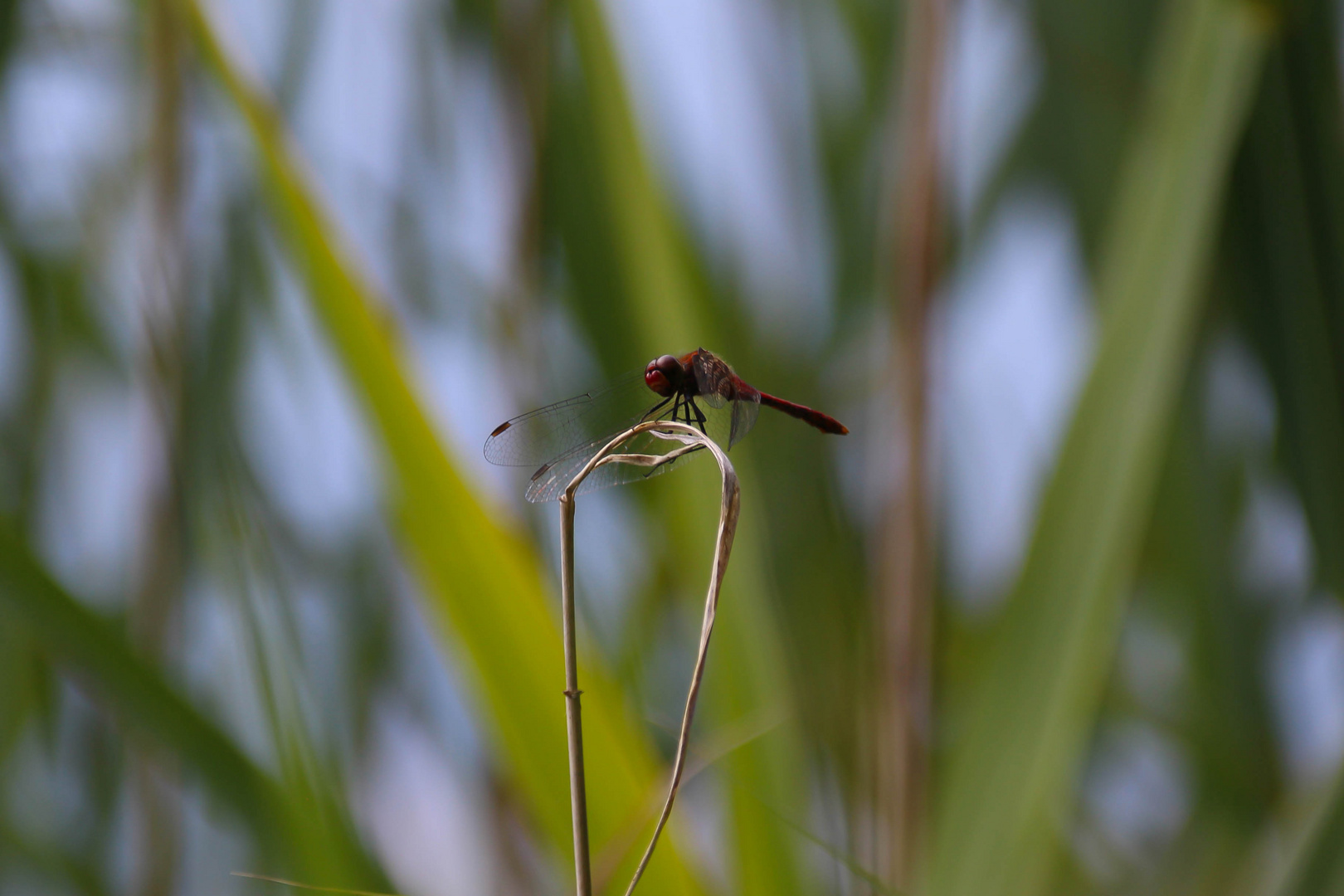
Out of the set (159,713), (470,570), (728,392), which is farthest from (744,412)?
(159,713)

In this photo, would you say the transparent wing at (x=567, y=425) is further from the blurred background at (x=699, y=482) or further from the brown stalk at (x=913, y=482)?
the brown stalk at (x=913, y=482)

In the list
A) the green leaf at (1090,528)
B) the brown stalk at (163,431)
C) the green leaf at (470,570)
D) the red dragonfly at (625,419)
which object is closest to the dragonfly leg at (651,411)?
the red dragonfly at (625,419)

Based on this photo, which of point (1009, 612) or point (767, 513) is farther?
point (767, 513)

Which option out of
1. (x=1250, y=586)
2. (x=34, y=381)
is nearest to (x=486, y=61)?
(x=34, y=381)

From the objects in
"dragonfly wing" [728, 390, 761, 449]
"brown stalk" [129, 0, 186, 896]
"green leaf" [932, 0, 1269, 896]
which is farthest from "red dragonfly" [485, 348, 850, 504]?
"brown stalk" [129, 0, 186, 896]

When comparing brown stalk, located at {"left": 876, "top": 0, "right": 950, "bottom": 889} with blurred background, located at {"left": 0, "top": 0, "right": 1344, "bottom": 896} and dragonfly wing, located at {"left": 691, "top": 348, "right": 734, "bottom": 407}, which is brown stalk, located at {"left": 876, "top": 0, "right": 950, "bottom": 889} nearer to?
blurred background, located at {"left": 0, "top": 0, "right": 1344, "bottom": 896}

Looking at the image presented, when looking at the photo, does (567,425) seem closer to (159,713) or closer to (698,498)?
(698,498)

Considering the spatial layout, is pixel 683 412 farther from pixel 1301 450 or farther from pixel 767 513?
pixel 1301 450
